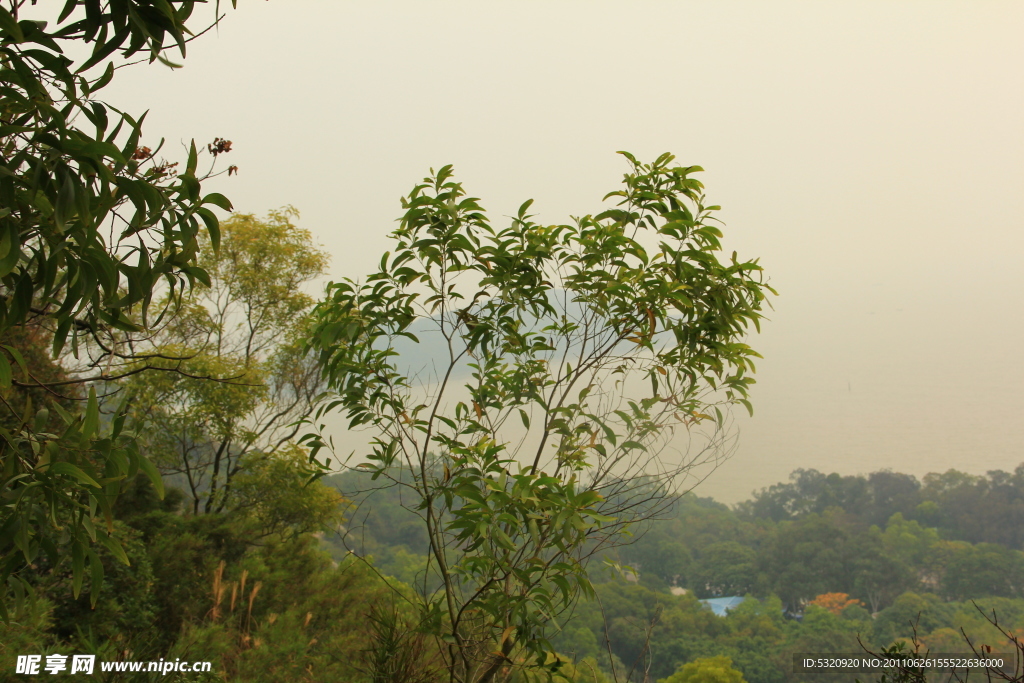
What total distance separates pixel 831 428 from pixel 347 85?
490 inches

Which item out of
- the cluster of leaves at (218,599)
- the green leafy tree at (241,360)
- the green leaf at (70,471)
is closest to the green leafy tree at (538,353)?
the cluster of leaves at (218,599)

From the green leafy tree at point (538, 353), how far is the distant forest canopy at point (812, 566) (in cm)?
537

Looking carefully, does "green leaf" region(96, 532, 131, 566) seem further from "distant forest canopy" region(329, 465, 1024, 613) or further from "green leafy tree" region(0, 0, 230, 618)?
"distant forest canopy" region(329, 465, 1024, 613)

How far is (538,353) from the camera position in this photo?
7.35 ft

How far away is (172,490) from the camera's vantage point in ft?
17.4

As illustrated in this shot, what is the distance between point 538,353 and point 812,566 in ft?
37.0

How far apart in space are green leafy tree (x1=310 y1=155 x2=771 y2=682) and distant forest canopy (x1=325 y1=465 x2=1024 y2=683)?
5370mm

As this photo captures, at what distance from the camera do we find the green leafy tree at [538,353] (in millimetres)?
1883

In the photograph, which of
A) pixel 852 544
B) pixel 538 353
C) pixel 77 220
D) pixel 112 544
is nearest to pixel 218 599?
pixel 538 353

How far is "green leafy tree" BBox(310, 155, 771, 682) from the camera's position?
1.88 m

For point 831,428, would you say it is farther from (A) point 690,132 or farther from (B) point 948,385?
(A) point 690,132

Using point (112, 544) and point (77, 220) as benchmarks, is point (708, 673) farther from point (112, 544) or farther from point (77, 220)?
point (77, 220)

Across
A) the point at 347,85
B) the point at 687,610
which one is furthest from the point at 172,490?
the point at 347,85

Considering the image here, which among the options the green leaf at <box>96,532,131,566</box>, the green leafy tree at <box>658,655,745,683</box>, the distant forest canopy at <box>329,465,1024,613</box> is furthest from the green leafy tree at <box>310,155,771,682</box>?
the distant forest canopy at <box>329,465,1024,613</box>
